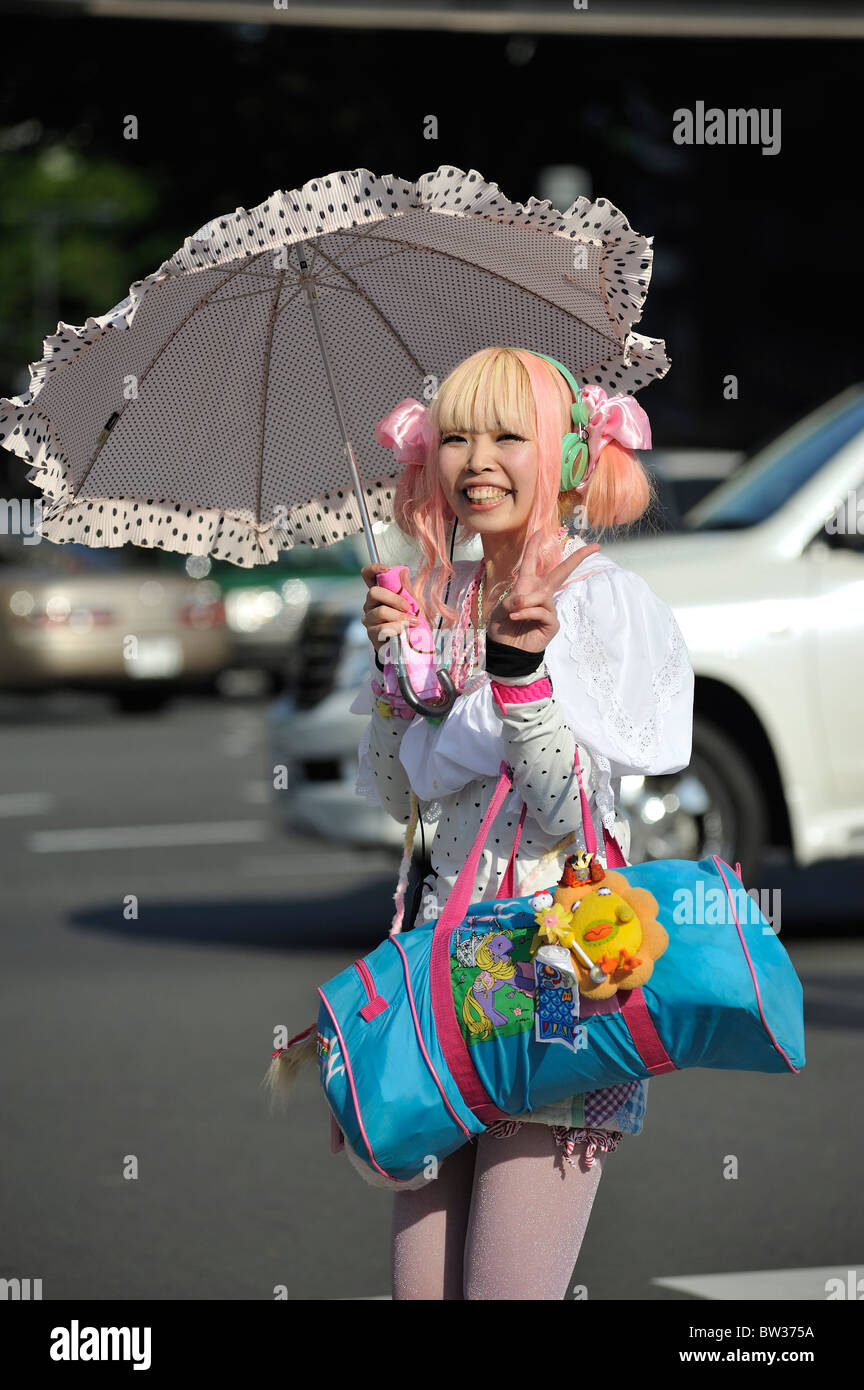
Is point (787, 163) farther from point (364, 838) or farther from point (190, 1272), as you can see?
point (190, 1272)

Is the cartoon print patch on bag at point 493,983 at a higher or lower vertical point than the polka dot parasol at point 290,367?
lower

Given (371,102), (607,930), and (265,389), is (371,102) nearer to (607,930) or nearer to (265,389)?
(265,389)

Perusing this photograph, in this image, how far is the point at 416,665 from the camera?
297 centimetres

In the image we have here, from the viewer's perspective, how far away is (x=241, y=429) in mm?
3537

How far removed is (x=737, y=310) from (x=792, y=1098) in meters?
23.5

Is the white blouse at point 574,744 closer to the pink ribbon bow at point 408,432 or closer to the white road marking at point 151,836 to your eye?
the pink ribbon bow at point 408,432

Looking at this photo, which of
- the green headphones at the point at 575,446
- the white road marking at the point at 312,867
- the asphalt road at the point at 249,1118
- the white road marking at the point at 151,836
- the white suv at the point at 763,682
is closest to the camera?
the green headphones at the point at 575,446

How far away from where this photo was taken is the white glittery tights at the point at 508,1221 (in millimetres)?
2896

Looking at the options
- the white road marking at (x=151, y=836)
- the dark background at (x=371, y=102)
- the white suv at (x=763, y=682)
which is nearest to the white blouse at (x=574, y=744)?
the white suv at (x=763, y=682)

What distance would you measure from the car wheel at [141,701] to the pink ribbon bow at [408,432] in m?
17.0

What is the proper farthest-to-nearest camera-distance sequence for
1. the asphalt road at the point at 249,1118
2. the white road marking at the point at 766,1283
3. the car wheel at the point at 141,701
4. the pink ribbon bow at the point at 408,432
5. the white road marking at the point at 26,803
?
the car wheel at the point at 141,701
the white road marking at the point at 26,803
the asphalt road at the point at 249,1118
the white road marking at the point at 766,1283
the pink ribbon bow at the point at 408,432

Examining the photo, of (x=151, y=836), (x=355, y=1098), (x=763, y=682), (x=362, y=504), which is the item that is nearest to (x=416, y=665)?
(x=362, y=504)

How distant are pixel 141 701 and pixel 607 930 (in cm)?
1765

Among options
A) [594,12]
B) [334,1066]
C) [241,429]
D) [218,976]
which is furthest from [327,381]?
[594,12]
